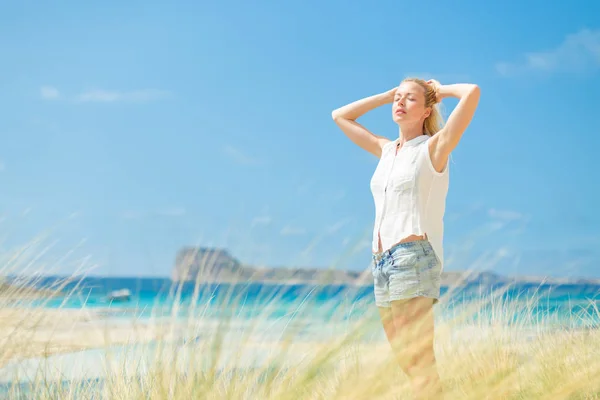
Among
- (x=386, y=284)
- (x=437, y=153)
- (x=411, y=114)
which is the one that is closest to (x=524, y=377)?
(x=386, y=284)

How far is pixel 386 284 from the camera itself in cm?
245

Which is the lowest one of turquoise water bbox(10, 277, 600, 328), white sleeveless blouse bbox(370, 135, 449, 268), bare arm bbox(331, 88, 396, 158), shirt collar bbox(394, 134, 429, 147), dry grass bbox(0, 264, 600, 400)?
dry grass bbox(0, 264, 600, 400)

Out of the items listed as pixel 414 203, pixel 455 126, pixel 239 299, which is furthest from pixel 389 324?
pixel 239 299

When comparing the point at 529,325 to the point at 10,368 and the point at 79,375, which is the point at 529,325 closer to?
the point at 79,375

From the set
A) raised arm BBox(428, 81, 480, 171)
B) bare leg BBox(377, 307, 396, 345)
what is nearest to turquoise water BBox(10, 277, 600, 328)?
bare leg BBox(377, 307, 396, 345)

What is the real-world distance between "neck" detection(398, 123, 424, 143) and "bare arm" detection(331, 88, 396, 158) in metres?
0.20

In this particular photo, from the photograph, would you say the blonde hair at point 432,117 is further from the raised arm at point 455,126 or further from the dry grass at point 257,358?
the dry grass at point 257,358

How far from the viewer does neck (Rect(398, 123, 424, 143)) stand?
2.74 meters

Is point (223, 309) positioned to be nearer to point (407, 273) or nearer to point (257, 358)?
point (257, 358)

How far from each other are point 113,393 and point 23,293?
601 mm

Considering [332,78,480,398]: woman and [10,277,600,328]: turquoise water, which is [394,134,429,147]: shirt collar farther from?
[10,277,600,328]: turquoise water

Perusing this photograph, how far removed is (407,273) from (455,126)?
581 millimetres

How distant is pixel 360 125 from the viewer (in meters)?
3.10

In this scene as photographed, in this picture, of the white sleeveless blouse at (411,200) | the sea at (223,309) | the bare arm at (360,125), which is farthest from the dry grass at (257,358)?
the bare arm at (360,125)
